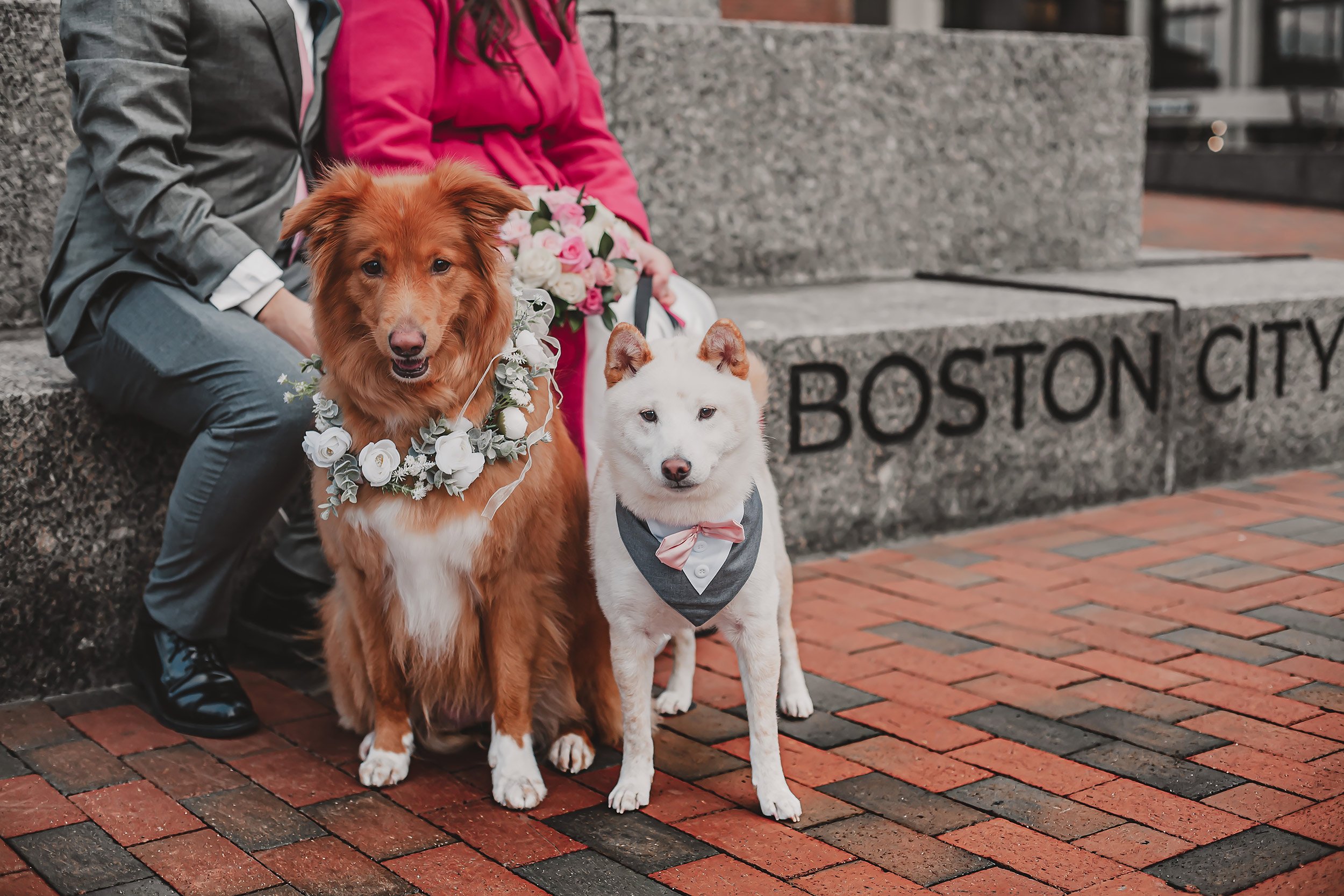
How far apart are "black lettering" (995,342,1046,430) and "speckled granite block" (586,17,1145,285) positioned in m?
1.19

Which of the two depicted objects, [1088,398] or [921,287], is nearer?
[1088,398]

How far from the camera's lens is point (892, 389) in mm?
4574

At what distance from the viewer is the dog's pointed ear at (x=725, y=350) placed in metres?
2.62

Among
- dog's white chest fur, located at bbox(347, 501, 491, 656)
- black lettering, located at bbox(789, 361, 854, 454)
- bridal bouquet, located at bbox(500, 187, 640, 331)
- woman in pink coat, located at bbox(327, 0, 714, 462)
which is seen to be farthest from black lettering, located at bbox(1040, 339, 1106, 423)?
dog's white chest fur, located at bbox(347, 501, 491, 656)

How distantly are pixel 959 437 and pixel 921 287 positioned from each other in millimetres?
1089

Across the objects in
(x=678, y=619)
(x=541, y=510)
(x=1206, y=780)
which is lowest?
(x=1206, y=780)

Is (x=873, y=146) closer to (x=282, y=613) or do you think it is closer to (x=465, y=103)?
(x=465, y=103)

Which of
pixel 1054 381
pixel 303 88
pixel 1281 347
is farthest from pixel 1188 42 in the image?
pixel 303 88

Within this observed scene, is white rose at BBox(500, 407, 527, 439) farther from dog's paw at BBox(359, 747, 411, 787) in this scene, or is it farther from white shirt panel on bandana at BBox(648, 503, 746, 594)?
dog's paw at BBox(359, 747, 411, 787)

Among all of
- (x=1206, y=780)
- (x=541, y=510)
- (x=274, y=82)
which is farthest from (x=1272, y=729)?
(x=274, y=82)

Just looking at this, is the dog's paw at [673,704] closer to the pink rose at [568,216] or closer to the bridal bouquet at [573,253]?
the bridal bouquet at [573,253]

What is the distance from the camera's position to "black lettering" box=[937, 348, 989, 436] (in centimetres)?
468

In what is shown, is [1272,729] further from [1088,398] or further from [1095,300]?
[1095,300]

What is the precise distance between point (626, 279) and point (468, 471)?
85cm
